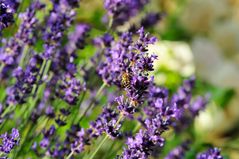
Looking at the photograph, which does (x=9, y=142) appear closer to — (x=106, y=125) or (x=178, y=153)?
(x=106, y=125)

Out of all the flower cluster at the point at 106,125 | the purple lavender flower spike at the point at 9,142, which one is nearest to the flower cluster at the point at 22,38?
the flower cluster at the point at 106,125

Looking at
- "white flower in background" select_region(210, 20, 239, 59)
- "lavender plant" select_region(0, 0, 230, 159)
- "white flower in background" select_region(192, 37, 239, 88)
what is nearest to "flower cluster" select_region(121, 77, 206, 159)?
"lavender plant" select_region(0, 0, 230, 159)

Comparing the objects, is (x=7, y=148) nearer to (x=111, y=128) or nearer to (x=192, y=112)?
(x=111, y=128)

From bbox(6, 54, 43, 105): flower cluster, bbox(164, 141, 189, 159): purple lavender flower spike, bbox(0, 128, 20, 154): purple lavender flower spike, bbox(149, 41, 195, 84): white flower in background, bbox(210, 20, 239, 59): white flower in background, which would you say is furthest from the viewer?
bbox(210, 20, 239, 59): white flower in background

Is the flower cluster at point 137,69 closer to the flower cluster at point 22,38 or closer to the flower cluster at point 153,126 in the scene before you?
the flower cluster at point 153,126

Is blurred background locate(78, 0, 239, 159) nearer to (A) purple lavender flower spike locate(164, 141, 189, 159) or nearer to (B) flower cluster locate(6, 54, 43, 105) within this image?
(A) purple lavender flower spike locate(164, 141, 189, 159)

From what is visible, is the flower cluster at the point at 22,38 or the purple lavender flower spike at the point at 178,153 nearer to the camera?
the flower cluster at the point at 22,38

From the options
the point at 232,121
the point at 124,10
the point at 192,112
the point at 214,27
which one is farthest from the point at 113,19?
the point at 214,27
